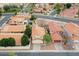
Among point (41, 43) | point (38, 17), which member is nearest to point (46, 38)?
point (41, 43)

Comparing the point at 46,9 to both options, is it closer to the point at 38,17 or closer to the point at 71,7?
the point at 38,17

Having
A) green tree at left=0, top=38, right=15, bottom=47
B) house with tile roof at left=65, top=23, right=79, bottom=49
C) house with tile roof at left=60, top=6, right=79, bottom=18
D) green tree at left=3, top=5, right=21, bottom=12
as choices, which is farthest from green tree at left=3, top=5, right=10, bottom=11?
house with tile roof at left=65, top=23, right=79, bottom=49

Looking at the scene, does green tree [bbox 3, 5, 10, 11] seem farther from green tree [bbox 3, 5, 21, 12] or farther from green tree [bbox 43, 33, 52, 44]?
green tree [bbox 43, 33, 52, 44]

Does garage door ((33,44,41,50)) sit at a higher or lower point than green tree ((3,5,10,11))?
lower

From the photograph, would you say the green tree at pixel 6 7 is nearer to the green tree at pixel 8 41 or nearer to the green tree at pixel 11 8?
the green tree at pixel 11 8

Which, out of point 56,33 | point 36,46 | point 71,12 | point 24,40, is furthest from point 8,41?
point 71,12

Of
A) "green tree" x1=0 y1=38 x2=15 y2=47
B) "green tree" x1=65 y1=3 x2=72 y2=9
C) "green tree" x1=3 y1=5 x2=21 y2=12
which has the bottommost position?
"green tree" x1=0 y1=38 x2=15 y2=47

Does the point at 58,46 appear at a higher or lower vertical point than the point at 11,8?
lower

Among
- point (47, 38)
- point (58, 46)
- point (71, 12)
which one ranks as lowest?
point (58, 46)

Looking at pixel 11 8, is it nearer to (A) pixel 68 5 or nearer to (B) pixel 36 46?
(B) pixel 36 46

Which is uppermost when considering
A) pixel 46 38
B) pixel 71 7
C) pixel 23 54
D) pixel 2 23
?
pixel 71 7

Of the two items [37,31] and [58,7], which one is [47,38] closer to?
[37,31]
